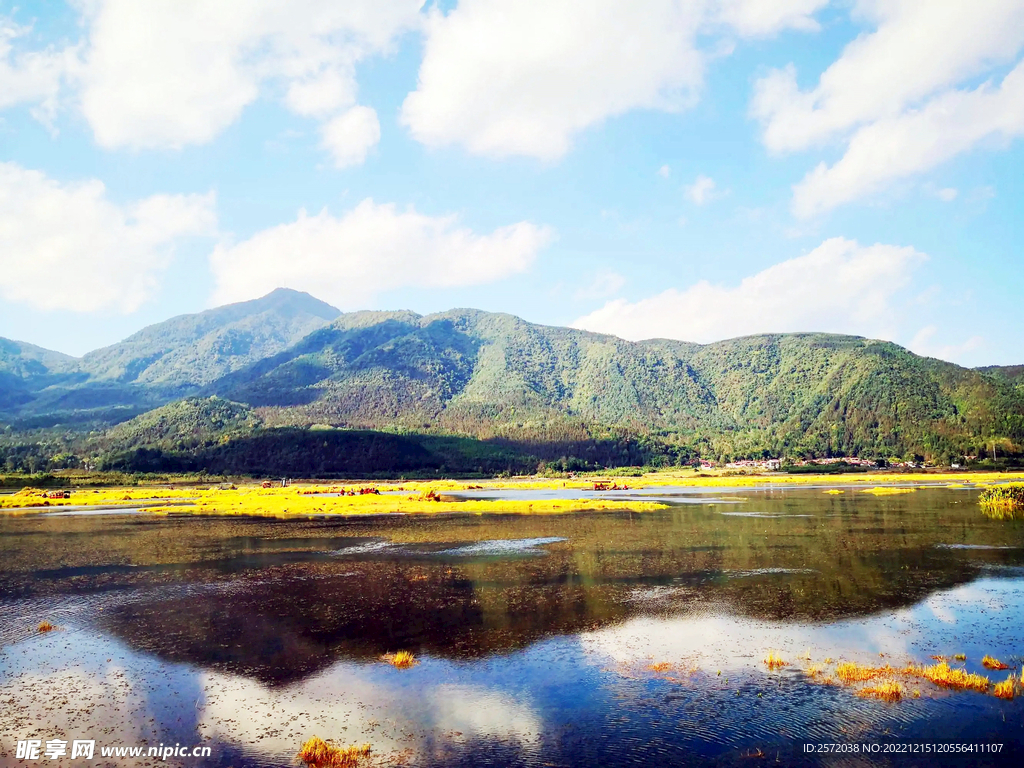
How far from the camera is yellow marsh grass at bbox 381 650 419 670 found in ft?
72.8

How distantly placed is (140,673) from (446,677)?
31.6 ft

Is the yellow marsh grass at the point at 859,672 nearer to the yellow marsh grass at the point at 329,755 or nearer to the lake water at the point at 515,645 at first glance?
the lake water at the point at 515,645

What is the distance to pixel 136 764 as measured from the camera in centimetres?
1551

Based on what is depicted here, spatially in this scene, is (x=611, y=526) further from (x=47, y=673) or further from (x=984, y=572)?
(x=47, y=673)

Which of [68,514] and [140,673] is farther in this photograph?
[68,514]

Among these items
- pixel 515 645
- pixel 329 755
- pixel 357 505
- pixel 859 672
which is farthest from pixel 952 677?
pixel 357 505

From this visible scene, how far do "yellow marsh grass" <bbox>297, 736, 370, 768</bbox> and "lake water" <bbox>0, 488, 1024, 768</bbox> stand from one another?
39 cm

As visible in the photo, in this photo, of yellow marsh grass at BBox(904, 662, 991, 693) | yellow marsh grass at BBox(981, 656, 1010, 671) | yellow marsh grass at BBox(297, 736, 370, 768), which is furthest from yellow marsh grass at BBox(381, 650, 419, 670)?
yellow marsh grass at BBox(981, 656, 1010, 671)

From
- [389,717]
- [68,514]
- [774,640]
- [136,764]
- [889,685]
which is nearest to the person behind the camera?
[136,764]

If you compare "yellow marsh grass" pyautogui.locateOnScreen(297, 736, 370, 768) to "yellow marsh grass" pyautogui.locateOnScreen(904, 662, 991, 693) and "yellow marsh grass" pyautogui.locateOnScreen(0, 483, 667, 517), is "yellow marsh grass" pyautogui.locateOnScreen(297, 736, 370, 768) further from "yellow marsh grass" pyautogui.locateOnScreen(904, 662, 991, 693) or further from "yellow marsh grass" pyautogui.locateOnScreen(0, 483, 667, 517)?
"yellow marsh grass" pyautogui.locateOnScreen(0, 483, 667, 517)

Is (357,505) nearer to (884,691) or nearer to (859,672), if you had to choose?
(859,672)

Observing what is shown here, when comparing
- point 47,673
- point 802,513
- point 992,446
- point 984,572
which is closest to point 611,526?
point 802,513

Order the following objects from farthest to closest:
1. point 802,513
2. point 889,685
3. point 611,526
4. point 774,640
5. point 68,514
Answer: point 68,514, point 802,513, point 611,526, point 774,640, point 889,685

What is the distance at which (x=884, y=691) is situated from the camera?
62.8ft
